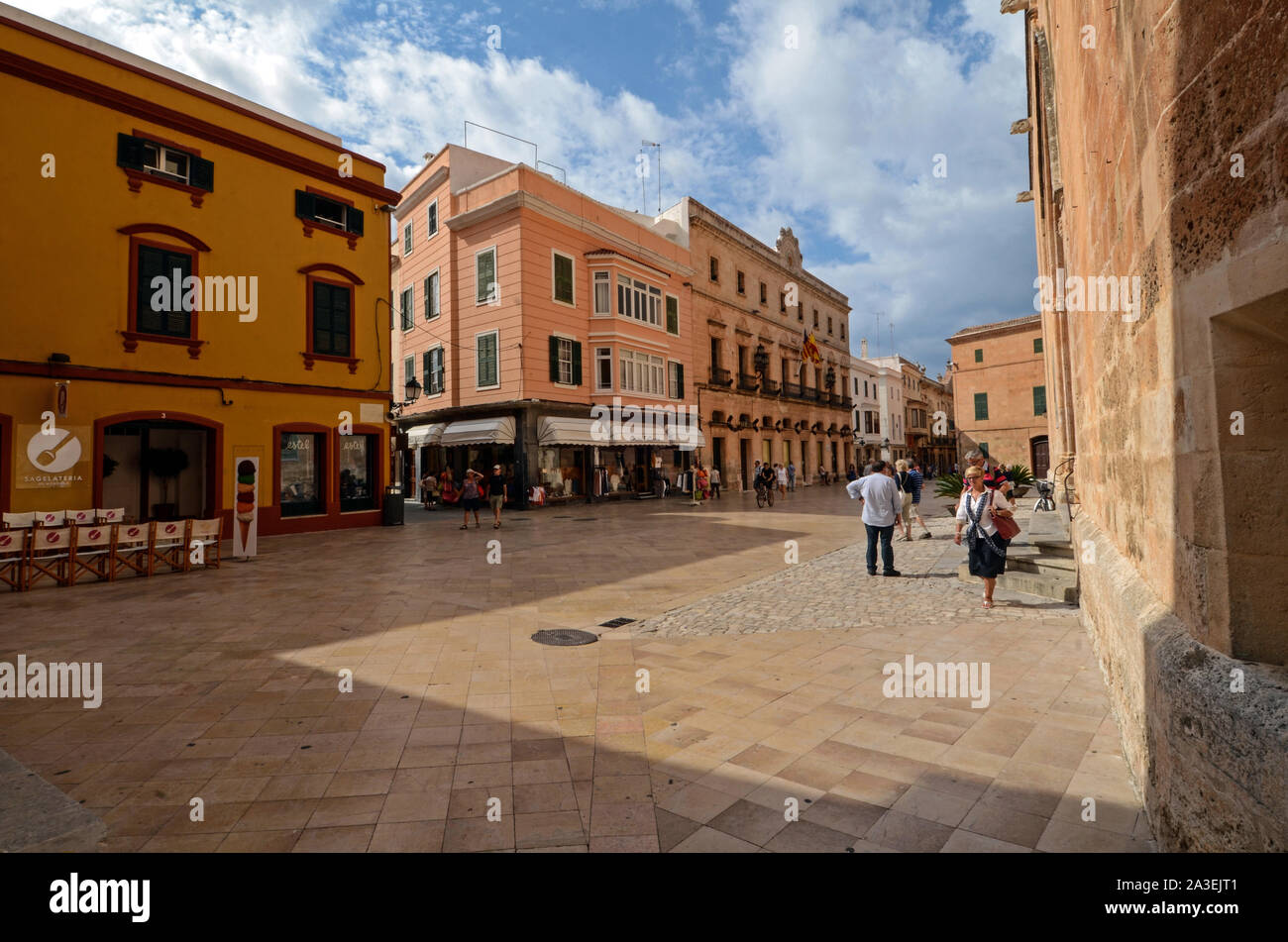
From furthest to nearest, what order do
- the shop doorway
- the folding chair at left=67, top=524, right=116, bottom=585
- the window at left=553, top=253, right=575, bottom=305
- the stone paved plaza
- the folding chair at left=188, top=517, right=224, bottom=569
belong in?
the window at left=553, top=253, right=575, bottom=305 → the shop doorway → the folding chair at left=188, top=517, right=224, bottom=569 → the folding chair at left=67, top=524, right=116, bottom=585 → the stone paved plaza

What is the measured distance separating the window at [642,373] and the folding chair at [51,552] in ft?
61.5

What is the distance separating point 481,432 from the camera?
2284cm

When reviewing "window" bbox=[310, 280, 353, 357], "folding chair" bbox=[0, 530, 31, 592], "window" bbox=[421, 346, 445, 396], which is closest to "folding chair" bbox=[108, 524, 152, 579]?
"folding chair" bbox=[0, 530, 31, 592]

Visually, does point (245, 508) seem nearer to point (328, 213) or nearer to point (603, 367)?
point (328, 213)

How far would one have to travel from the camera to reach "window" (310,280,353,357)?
16.8 metres

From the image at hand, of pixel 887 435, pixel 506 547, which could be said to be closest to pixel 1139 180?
pixel 506 547

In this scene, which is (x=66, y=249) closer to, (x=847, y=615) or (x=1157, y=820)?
(x=847, y=615)

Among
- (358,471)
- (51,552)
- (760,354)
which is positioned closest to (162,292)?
(358,471)

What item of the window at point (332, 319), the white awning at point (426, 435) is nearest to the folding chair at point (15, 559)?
the window at point (332, 319)

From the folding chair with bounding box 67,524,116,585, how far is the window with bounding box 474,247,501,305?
15554mm

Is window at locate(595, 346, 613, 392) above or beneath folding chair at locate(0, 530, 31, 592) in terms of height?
above

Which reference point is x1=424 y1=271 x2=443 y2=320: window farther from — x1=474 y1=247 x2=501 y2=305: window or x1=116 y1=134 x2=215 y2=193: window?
x1=116 y1=134 x2=215 y2=193: window

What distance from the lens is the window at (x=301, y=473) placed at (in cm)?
1603
